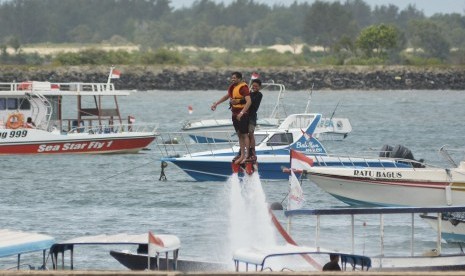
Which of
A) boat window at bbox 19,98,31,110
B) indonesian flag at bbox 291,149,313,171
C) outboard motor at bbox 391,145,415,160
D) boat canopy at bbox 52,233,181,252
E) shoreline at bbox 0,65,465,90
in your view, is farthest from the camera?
shoreline at bbox 0,65,465,90

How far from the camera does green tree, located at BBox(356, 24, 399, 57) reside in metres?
177

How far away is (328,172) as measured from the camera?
4000cm

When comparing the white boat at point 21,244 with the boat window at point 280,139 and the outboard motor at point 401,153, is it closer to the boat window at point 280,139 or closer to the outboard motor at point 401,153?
the outboard motor at point 401,153

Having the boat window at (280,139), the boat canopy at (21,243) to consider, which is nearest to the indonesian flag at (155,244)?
the boat canopy at (21,243)

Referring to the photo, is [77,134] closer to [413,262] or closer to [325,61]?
[413,262]

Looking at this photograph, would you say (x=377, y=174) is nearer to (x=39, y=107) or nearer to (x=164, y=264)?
(x=164, y=264)

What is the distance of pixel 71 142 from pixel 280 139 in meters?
12.0

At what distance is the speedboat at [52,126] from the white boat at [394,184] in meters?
17.3

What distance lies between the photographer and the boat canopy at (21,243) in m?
23.6

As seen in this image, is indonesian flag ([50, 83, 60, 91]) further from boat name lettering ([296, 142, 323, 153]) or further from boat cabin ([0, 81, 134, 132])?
boat name lettering ([296, 142, 323, 153])

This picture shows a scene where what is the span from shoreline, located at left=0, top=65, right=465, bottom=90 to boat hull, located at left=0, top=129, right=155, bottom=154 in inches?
3639

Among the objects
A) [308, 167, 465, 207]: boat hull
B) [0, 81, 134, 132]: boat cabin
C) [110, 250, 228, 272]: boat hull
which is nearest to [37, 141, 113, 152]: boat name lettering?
[0, 81, 134, 132]: boat cabin

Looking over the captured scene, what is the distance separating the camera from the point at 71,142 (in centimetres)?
5709

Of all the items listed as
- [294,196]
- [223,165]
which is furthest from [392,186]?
[294,196]
